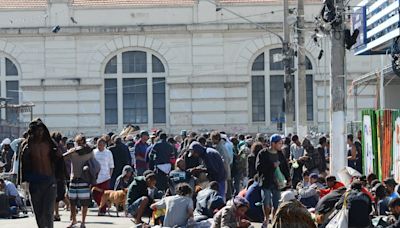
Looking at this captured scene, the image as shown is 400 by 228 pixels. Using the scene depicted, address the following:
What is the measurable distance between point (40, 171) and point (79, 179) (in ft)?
13.5

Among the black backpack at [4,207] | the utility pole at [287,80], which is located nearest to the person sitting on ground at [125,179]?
the black backpack at [4,207]

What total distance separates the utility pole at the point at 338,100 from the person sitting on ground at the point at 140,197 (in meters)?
4.35

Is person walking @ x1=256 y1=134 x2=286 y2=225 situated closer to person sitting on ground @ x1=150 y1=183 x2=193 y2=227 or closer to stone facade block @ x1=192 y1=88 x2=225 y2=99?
person sitting on ground @ x1=150 y1=183 x2=193 y2=227

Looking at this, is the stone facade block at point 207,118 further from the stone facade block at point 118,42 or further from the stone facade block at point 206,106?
the stone facade block at point 118,42

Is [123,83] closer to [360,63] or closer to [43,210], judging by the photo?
[360,63]

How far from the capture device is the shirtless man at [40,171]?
15516mm

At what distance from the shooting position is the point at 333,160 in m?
22.1

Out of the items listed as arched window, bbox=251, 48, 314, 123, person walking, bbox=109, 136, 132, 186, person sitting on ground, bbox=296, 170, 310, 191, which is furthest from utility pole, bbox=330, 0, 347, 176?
arched window, bbox=251, 48, 314, 123

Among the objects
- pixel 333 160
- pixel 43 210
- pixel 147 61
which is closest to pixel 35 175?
pixel 43 210

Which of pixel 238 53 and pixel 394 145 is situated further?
pixel 238 53

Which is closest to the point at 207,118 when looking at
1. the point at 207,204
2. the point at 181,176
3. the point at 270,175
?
the point at 181,176

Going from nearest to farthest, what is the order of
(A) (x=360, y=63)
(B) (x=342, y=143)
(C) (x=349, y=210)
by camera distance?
(C) (x=349, y=210) < (B) (x=342, y=143) < (A) (x=360, y=63)

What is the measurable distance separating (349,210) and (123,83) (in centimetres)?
3857

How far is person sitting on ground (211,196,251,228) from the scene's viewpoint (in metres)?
16.0
